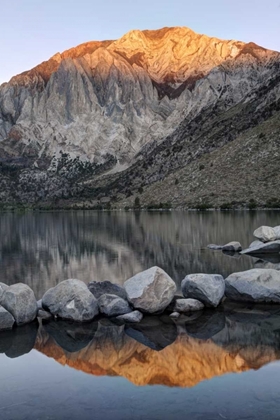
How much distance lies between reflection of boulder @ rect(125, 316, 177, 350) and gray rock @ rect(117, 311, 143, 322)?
9.3 inches

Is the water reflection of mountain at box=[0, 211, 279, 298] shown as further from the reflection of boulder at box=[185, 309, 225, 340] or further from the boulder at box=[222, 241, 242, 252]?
the reflection of boulder at box=[185, 309, 225, 340]

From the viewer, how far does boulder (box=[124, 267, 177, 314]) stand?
20.9 m

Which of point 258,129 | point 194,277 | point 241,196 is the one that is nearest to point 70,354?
point 194,277

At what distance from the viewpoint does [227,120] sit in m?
182

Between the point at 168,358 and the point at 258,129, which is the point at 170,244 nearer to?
the point at 168,358

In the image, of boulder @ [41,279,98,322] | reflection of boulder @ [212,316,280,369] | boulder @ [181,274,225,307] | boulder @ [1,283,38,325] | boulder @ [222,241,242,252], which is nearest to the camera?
reflection of boulder @ [212,316,280,369]

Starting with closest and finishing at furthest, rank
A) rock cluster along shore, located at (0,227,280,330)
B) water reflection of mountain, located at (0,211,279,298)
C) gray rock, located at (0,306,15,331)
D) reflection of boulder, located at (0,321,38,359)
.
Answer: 1. reflection of boulder, located at (0,321,38,359)
2. gray rock, located at (0,306,15,331)
3. rock cluster along shore, located at (0,227,280,330)
4. water reflection of mountain, located at (0,211,279,298)

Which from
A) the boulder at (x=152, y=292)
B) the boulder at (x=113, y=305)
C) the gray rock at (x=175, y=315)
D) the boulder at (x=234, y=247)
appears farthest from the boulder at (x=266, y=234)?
the boulder at (x=113, y=305)

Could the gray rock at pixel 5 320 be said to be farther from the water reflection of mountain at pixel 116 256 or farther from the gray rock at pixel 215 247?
the gray rock at pixel 215 247

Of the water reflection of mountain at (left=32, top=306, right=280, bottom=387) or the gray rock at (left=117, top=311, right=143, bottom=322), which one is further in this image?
the gray rock at (left=117, top=311, right=143, bottom=322)

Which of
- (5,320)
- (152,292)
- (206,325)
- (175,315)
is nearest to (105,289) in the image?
(152,292)

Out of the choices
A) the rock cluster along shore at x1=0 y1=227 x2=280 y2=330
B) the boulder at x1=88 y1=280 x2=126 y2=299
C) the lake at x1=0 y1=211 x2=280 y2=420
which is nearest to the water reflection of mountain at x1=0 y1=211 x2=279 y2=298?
the boulder at x1=88 y1=280 x2=126 y2=299

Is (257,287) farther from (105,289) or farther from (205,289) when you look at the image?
(105,289)

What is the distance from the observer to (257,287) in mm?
22891
